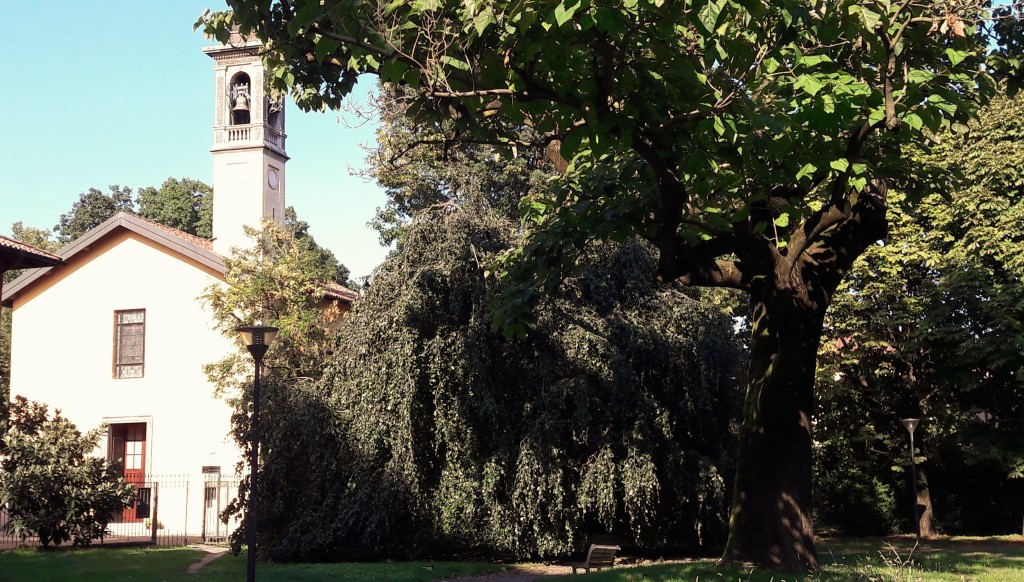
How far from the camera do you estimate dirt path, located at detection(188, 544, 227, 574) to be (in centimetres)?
1785

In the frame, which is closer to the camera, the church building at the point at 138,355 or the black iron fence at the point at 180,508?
the black iron fence at the point at 180,508

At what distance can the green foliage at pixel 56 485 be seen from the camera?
20.6 metres

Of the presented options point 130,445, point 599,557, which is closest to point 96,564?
point 599,557

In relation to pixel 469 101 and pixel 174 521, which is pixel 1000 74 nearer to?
pixel 469 101

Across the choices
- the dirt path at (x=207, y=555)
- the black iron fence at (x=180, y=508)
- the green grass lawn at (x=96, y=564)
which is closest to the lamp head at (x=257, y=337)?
the green grass lawn at (x=96, y=564)

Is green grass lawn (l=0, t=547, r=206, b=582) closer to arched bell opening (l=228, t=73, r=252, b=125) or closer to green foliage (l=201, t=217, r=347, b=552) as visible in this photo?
green foliage (l=201, t=217, r=347, b=552)

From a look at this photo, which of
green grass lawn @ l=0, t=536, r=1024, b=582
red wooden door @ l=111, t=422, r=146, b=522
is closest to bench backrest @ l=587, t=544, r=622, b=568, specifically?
green grass lawn @ l=0, t=536, r=1024, b=582

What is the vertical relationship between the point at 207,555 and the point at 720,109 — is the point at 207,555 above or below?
below

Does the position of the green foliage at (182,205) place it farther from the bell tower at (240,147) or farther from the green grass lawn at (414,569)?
the green grass lawn at (414,569)

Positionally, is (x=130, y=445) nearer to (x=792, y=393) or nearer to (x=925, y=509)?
(x=925, y=509)

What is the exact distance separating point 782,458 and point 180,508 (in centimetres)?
2228

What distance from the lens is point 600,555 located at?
1555 cm

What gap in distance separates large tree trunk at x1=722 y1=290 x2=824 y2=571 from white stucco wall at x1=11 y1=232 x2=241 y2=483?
2092 centimetres

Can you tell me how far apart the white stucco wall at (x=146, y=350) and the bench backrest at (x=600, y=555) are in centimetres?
1677
